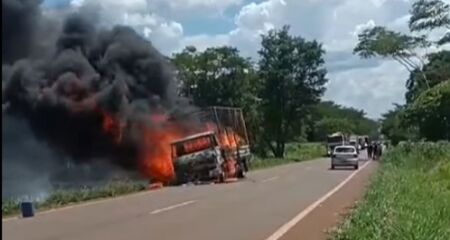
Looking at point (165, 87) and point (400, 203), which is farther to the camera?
point (165, 87)

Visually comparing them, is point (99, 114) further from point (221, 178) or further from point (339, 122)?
point (339, 122)

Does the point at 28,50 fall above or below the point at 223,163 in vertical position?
above

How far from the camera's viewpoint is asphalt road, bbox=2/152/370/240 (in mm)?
16219

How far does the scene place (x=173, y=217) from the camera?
65.3 ft

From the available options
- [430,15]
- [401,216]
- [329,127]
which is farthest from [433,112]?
[329,127]

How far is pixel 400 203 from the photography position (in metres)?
16.5

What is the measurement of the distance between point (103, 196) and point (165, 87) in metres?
17.5

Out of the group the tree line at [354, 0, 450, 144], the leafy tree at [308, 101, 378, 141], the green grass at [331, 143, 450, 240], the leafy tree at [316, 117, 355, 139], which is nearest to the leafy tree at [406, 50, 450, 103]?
the tree line at [354, 0, 450, 144]

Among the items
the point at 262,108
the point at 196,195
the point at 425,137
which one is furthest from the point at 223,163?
the point at 262,108

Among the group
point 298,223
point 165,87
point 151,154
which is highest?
point 165,87

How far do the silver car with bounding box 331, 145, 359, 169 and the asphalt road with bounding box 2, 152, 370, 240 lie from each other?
25105 millimetres

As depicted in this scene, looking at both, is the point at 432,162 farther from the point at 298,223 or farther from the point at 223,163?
the point at 298,223

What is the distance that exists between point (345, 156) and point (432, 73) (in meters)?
12.7

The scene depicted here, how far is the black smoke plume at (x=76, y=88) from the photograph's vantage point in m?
35.8
